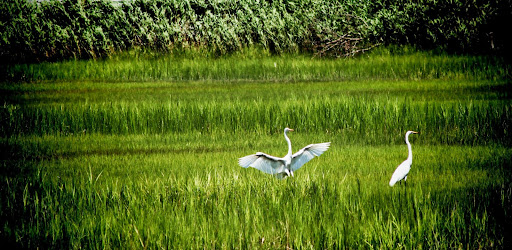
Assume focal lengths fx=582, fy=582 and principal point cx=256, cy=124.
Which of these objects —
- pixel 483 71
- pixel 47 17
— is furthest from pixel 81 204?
pixel 47 17

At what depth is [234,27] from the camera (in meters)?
17.2

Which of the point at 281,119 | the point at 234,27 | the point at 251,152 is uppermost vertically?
the point at 234,27

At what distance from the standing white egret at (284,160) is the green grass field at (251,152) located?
0.16 metres

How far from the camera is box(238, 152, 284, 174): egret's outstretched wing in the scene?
16.2ft

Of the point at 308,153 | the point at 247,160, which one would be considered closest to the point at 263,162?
the point at 247,160

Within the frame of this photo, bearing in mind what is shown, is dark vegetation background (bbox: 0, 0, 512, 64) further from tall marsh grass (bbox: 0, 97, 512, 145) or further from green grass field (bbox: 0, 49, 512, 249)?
tall marsh grass (bbox: 0, 97, 512, 145)

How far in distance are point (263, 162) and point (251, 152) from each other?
7.37 ft

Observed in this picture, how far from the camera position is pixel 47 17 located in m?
17.4

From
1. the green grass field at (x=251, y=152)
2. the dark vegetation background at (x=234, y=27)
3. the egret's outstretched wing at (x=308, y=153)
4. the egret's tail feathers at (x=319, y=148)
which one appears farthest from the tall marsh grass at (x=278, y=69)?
the egret's tail feathers at (x=319, y=148)

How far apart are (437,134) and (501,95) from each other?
11.4 ft

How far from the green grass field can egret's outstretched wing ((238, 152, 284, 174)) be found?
0.17m

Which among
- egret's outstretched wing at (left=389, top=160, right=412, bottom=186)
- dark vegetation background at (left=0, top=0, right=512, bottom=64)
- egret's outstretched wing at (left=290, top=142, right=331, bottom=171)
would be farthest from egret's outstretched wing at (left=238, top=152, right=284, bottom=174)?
dark vegetation background at (left=0, top=0, right=512, bottom=64)

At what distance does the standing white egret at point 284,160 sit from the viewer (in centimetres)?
500

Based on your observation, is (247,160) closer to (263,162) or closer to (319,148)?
(263,162)
